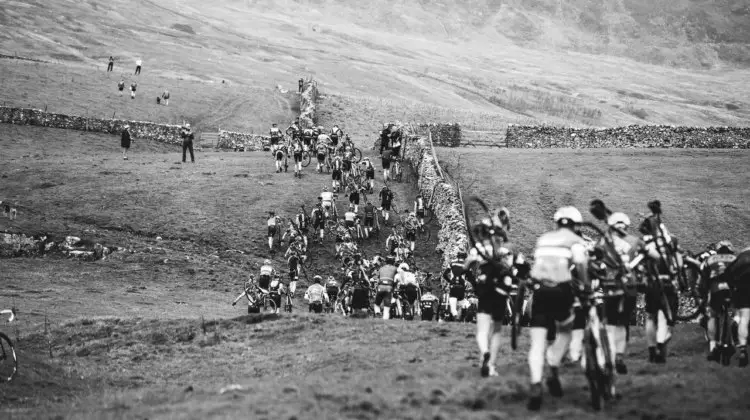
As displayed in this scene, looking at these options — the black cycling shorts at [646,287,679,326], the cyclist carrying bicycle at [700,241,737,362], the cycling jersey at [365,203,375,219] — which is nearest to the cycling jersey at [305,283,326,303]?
the cyclist carrying bicycle at [700,241,737,362]

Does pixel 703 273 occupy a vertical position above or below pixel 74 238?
above

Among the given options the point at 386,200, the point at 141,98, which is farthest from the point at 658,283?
the point at 141,98

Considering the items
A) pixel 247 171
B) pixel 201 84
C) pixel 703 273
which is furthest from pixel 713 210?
pixel 201 84

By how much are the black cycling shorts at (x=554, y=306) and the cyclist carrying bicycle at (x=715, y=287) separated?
15.0ft

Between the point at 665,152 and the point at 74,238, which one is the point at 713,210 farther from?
the point at 74,238

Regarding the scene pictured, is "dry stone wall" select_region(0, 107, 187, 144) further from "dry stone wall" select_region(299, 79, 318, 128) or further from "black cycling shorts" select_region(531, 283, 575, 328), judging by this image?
"black cycling shorts" select_region(531, 283, 575, 328)

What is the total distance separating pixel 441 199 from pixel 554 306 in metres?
30.3

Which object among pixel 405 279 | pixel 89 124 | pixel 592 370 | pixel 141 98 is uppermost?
pixel 141 98

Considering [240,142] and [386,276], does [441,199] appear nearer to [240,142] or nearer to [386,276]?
[386,276]

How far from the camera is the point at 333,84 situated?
11356cm

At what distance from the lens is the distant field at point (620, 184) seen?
4375 centimetres

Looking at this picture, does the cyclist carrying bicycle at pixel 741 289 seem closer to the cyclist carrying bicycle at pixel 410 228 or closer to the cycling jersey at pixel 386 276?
the cycling jersey at pixel 386 276

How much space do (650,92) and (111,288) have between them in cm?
17313

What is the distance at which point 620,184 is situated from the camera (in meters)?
50.0
